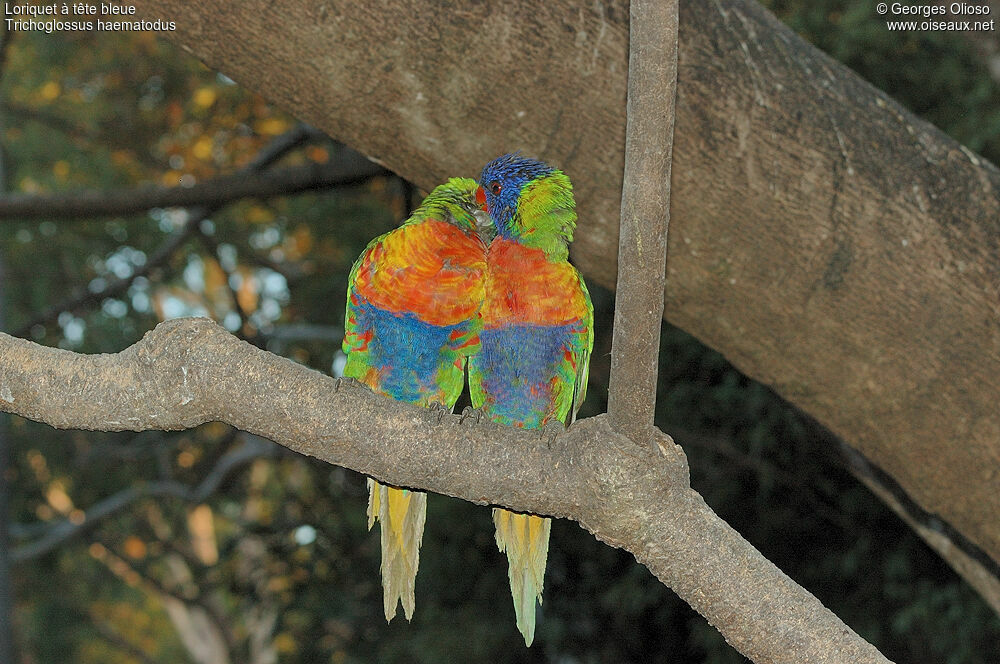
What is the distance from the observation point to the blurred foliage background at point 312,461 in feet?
13.5

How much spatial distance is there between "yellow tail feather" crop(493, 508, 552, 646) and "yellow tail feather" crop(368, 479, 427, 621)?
0.16 m

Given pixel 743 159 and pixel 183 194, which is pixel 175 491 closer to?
pixel 183 194

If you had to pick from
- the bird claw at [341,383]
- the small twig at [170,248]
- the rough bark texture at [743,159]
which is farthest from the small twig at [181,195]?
the bird claw at [341,383]

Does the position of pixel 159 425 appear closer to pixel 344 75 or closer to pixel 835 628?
pixel 344 75

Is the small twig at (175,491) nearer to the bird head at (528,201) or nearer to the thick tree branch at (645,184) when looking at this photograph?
the bird head at (528,201)

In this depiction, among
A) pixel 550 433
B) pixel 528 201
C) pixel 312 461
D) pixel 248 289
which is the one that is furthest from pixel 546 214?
pixel 248 289

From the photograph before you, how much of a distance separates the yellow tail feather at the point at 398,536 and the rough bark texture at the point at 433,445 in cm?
38

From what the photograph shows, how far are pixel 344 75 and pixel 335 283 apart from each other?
380 centimetres

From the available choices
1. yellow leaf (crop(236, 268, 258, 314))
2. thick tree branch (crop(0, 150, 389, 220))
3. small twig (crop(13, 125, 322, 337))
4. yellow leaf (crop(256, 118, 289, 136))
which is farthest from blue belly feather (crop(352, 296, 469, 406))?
yellow leaf (crop(236, 268, 258, 314))

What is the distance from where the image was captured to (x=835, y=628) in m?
1.26

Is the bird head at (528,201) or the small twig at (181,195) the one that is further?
the small twig at (181,195)

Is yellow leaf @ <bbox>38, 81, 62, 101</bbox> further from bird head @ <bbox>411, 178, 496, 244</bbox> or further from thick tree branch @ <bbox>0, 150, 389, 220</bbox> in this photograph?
bird head @ <bbox>411, 178, 496, 244</bbox>

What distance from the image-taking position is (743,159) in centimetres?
185

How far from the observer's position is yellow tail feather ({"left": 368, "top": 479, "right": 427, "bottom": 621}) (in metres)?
1.68
